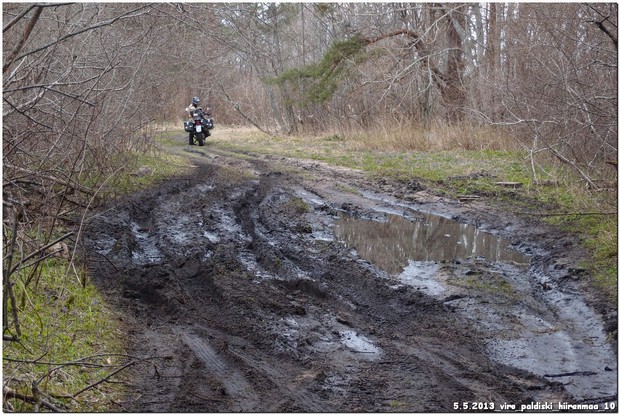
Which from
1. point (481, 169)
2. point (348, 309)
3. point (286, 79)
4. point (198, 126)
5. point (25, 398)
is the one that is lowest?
point (348, 309)

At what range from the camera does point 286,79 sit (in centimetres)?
2341

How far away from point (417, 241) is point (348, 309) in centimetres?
319

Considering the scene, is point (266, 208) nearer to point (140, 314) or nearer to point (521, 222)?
point (521, 222)

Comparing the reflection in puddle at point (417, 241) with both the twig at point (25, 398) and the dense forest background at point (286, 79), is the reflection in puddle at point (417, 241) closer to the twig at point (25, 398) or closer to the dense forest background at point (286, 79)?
A: the dense forest background at point (286, 79)

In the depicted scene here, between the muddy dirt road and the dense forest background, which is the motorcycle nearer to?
the dense forest background

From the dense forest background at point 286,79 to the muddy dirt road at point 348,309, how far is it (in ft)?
3.65

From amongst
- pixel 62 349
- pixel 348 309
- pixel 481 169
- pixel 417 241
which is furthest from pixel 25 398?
pixel 481 169

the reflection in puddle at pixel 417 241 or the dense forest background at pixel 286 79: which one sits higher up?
the dense forest background at pixel 286 79

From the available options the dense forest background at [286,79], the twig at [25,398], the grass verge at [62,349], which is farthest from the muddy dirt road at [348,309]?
the dense forest background at [286,79]

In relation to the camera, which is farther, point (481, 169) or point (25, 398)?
point (481, 169)

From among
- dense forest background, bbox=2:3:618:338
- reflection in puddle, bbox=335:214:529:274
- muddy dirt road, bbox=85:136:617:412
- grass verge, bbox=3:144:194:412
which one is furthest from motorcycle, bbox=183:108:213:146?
grass verge, bbox=3:144:194:412

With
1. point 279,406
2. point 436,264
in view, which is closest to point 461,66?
point 436,264

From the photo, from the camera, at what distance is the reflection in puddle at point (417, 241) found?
8.62 m

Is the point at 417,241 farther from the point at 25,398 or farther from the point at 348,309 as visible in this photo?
the point at 25,398
